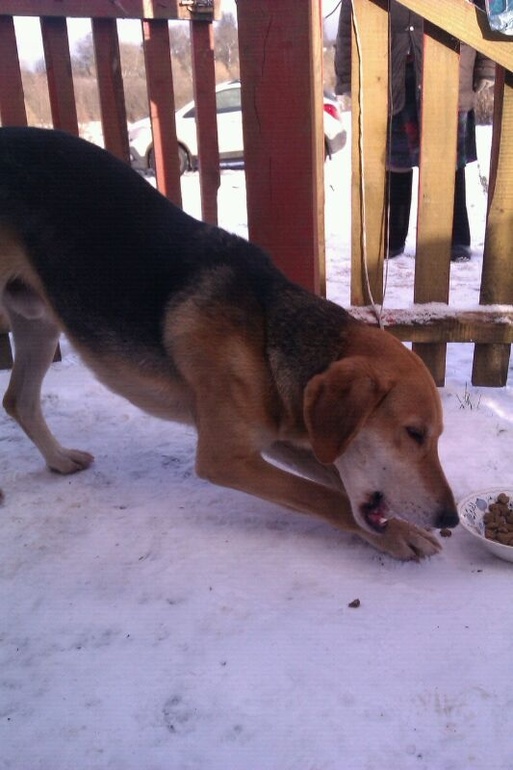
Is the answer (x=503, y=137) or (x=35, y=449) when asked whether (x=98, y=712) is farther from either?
(x=503, y=137)

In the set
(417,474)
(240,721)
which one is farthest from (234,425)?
(240,721)

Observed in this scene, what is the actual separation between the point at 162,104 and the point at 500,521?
3101 mm

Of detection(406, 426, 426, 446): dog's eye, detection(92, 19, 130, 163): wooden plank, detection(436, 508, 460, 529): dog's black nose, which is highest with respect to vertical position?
detection(92, 19, 130, 163): wooden plank

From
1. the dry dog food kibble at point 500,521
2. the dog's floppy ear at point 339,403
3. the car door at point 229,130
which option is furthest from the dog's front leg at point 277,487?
the car door at point 229,130

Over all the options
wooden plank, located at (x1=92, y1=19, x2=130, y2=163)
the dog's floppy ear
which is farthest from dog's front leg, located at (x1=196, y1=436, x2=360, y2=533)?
wooden plank, located at (x1=92, y1=19, x2=130, y2=163)

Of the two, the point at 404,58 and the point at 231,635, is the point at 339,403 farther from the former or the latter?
the point at 404,58

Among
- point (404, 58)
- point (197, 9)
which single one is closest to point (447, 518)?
point (197, 9)

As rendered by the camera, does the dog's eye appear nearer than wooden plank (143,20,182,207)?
Yes

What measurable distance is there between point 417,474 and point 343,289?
3277 mm

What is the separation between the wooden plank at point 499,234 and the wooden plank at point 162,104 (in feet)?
6.15

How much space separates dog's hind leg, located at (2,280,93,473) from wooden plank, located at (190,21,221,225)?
5.44ft

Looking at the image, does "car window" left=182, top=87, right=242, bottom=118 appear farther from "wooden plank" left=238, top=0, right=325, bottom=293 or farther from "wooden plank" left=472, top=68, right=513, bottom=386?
"wooden plank" left=472, top=68, right=513, bottom=386

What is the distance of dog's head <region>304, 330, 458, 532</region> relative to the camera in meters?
1.92

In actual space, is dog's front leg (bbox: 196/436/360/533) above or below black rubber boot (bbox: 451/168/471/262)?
above
